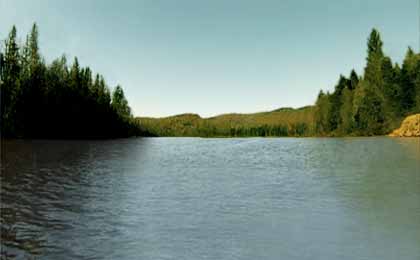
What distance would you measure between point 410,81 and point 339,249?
108 meters

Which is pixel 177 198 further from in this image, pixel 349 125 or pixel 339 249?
pixel 349 125

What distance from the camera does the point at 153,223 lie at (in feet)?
37.6

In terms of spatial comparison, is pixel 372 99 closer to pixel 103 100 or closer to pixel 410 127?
pixel 410 127

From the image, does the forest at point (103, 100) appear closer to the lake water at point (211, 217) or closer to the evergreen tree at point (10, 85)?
the evergreen tree at point (10, 85)

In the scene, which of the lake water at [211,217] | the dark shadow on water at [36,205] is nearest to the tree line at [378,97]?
the lake water at [211,217]

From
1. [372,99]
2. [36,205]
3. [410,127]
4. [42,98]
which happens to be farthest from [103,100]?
[36,205]

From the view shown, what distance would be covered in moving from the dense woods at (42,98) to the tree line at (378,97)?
69903 mm

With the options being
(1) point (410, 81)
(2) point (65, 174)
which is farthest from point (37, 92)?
(1) point (410, 81)

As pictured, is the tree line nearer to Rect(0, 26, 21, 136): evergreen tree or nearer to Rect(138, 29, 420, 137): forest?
Rect(138, 29, 420, 137): forest

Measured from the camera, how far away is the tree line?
335 feet

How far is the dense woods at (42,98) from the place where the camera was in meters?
77.1

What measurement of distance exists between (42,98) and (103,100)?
28270mm

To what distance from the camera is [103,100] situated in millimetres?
109938

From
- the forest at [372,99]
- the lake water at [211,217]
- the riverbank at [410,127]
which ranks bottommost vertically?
the lake water at [211,217]
